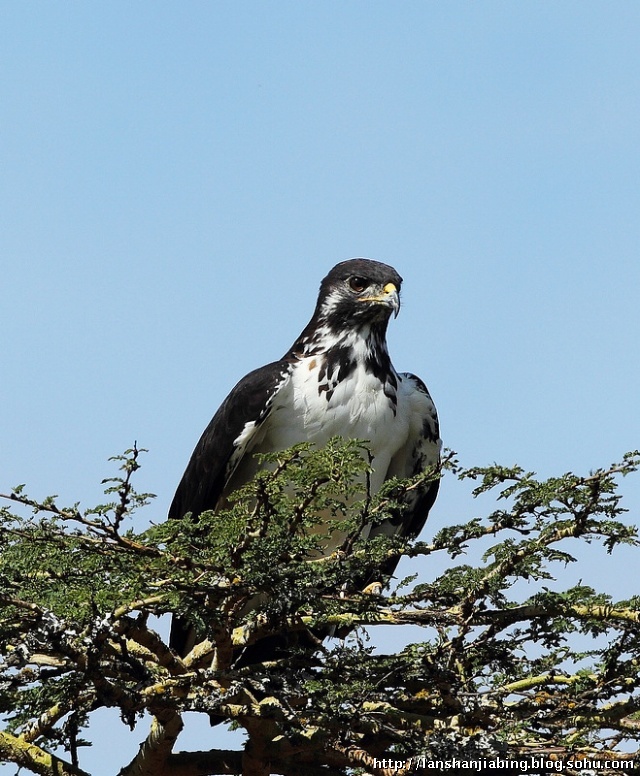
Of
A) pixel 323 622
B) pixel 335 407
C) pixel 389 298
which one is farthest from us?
pixel 389 298

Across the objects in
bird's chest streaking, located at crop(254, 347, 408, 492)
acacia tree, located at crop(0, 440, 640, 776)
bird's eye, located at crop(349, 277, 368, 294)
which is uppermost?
bird's eye, located at crop(349, 277, 368, 294)

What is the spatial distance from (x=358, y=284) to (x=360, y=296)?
0.11 m

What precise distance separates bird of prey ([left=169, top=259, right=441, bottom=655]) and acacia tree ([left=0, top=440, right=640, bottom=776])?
1910 millimetres

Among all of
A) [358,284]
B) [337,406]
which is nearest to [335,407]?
[337,406]

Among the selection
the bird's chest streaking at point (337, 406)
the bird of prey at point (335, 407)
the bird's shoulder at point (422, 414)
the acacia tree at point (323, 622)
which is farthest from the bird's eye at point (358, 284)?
the acacia tree at point (323, 622)

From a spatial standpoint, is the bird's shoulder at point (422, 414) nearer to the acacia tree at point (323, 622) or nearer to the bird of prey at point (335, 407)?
the bird of prey at point (335, 407)

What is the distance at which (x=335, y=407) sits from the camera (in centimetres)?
848

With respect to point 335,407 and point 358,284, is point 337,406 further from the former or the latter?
point 358,284

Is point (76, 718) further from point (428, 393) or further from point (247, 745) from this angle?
point (428, 393)

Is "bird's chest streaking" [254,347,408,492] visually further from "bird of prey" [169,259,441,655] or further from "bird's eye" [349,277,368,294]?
"bird's eye" [349,277,368,294]

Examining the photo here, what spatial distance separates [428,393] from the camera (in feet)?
30.3

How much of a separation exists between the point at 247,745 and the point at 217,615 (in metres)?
1.16

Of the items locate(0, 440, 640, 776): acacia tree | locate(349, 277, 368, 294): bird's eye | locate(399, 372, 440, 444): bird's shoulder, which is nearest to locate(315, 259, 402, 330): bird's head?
locate(349, 277, 368, 294): bird's eye

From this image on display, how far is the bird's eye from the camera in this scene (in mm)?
9156
